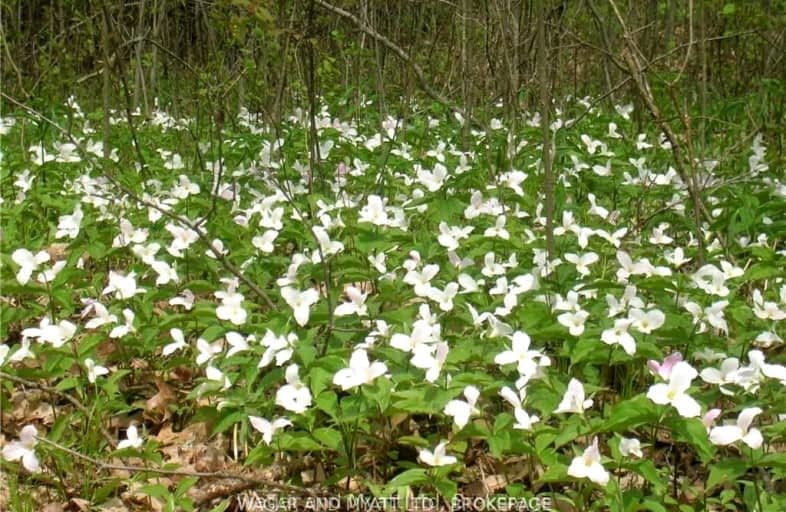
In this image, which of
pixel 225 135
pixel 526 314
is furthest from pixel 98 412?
pixel 225 135

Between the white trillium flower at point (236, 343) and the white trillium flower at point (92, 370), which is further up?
the white trillium flower at point (236, 343)

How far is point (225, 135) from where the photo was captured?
4.68 meters

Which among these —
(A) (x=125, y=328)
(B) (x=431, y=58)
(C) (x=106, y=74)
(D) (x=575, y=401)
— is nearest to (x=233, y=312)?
(A) (x=125, y=328)

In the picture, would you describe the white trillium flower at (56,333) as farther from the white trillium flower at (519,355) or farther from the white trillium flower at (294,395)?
the white trillium flower at (519,355)

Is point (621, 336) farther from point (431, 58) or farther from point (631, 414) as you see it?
point (431, 58)

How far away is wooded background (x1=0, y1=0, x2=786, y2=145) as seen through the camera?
3.77 meters

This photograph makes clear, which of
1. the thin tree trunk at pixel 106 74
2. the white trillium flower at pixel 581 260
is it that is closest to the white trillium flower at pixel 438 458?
the white trillium flower at pixel 581 260

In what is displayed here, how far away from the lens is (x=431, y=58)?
614cm

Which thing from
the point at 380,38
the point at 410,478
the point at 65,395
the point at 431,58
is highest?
the point at 380,38

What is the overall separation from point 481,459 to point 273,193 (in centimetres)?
170

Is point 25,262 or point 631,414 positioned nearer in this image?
point 631,414

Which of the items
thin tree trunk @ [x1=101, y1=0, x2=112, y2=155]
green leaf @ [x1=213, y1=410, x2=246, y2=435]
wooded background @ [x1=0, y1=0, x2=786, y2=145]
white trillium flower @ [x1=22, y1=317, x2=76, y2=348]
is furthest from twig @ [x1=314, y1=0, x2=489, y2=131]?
green leaf @ [x1=213, y1=410, x2=246, y2=435]

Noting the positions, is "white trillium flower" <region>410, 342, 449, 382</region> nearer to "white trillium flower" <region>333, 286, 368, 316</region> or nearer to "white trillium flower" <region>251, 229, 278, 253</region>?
"white trillium flower" <region>333, 286, 368, 316</region>

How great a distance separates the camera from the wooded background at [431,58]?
12.4 ft
